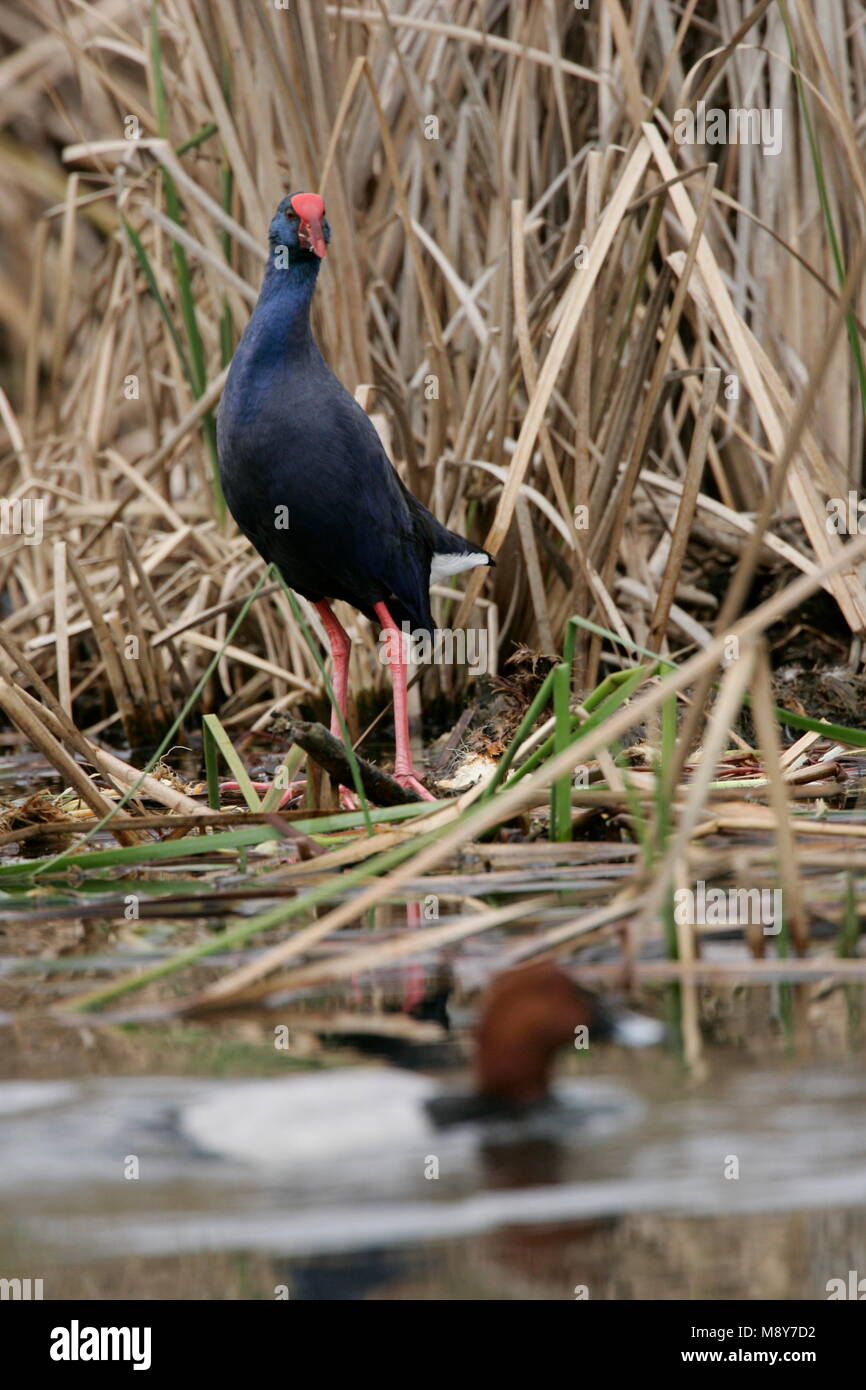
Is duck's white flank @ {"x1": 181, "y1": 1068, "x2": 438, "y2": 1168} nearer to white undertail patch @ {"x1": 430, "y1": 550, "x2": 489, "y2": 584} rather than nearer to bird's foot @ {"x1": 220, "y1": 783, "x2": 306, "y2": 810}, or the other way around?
bird's foot @ {"x1": 220, "y1": 783, "x2": 306, "y2": 810}

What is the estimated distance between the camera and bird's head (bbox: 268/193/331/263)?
3049 mm

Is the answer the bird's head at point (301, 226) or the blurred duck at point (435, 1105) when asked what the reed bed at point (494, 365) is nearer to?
the bird's head at point (301, 226)

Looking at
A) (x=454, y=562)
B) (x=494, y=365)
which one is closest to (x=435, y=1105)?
(x=454, y=562)

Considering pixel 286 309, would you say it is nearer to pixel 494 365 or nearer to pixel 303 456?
pixel 303 456

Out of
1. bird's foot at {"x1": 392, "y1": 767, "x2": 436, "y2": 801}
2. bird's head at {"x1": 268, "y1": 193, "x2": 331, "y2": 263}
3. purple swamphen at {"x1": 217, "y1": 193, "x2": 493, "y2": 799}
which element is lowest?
bird's foot at {"x1": 392, "y1": 767, "x2": 436, "y2": 801}

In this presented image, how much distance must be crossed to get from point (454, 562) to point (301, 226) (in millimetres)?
759

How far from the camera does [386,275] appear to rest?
3826mm

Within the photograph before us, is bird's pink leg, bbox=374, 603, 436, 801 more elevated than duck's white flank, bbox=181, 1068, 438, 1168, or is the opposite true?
duck's white flank, bbox=181, 1068, 438, 1168

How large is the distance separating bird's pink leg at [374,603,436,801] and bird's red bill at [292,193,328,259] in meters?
0.74

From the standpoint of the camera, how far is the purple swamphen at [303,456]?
3057mm

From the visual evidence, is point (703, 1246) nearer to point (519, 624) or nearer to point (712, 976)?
point (712, 976)

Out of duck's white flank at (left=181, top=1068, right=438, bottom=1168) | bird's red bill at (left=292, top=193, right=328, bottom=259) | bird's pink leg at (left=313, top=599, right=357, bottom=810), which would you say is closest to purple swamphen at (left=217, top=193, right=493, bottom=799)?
bird's red bill at (left=292, top=193, right=328, bottom=259)

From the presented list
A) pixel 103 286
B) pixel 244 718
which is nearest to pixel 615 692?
pixel 244 718

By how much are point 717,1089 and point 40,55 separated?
19.1 ft
